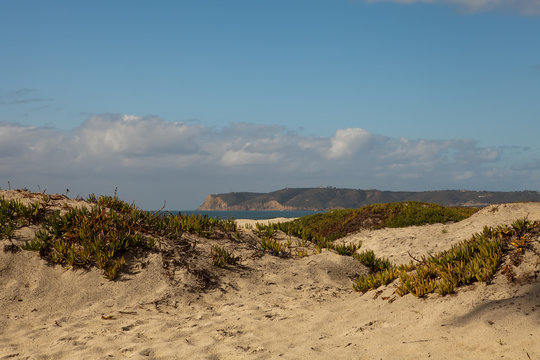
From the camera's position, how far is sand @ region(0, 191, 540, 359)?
5898mm

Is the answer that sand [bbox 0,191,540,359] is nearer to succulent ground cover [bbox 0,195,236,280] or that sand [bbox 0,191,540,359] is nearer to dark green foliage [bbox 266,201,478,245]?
succulent ground cover [bbox 0,195,236,280]

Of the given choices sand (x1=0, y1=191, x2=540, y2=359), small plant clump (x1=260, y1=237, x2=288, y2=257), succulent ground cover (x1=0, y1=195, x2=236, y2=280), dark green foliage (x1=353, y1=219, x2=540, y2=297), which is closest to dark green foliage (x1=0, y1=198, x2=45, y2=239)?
succulent ground cover (x1=0, y1=195, x2=236, y2=280)

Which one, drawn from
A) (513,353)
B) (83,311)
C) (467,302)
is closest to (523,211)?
(467,302)

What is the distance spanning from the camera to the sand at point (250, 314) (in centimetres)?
590

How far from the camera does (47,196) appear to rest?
12.4 meters

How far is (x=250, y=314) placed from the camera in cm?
801

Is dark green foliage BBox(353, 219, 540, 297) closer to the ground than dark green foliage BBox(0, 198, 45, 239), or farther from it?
closer to the ground

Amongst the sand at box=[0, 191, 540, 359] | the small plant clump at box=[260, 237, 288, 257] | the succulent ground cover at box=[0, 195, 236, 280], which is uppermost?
the succulent ground cover at box=[0, 195, 236, 280]

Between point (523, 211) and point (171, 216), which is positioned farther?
point (523, 211)

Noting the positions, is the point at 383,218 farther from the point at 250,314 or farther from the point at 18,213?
the point at 18,213

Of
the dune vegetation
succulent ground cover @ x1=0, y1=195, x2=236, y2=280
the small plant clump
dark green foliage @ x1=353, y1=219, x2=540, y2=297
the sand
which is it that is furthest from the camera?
the small plant clump

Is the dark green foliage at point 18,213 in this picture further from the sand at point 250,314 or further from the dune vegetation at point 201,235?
the sand at point 250,314

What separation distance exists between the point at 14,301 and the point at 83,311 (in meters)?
1.51

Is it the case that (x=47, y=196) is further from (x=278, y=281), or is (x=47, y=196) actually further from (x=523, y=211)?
(x=523, y=211)
